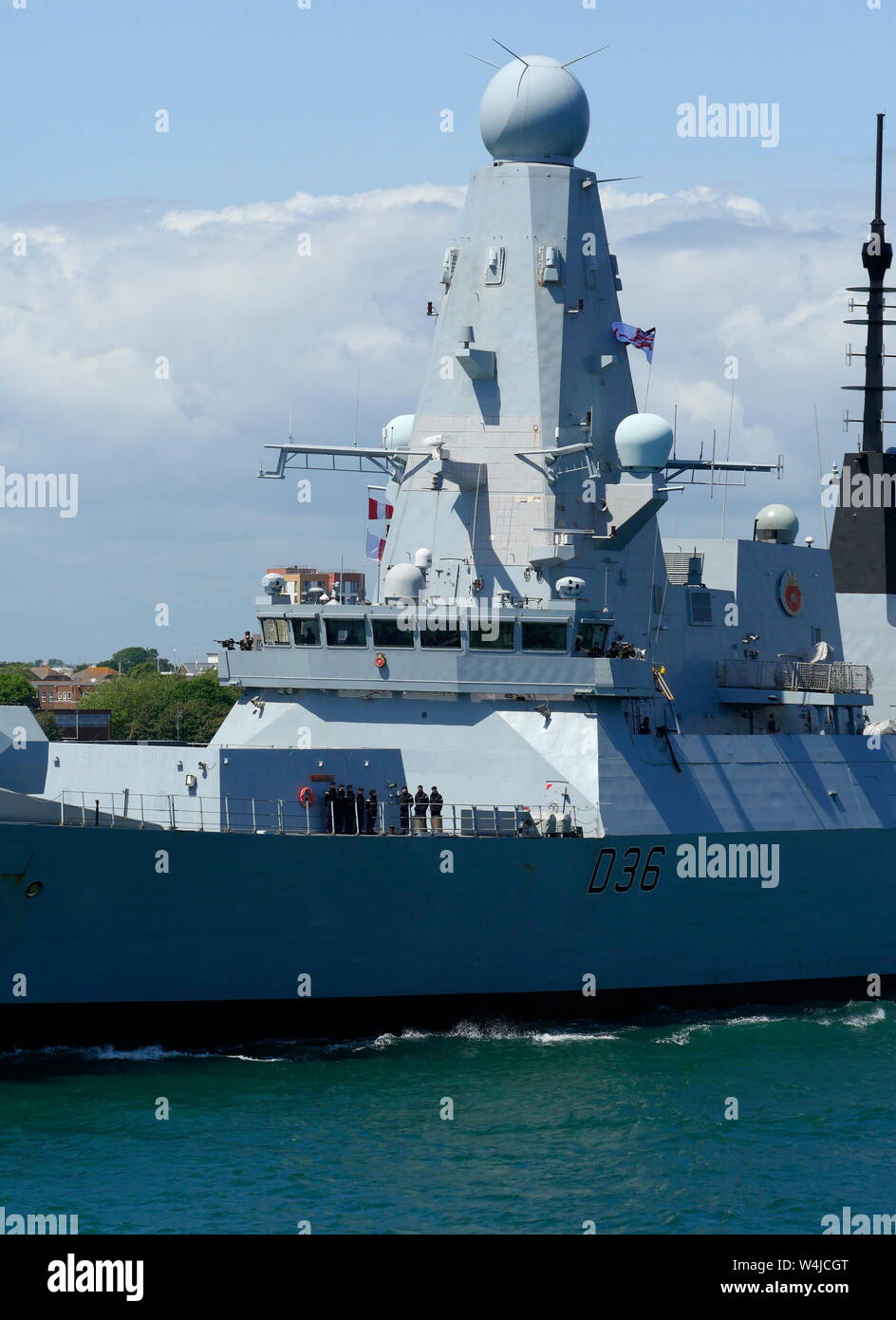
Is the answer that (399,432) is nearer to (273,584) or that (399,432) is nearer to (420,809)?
(273,584)

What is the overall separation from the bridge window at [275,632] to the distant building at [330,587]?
13.7 inches

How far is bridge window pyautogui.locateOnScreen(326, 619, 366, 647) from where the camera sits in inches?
867

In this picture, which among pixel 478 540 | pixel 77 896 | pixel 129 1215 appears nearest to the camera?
pixel 129 1215

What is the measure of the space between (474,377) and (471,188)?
2658 mm

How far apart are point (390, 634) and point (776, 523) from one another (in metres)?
7.94

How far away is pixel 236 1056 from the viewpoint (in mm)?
19656

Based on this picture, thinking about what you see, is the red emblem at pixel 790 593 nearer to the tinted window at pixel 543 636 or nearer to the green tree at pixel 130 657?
the tinted window at pixel 543 636

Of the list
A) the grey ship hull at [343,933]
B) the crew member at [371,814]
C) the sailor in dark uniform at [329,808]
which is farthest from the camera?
the crew member at [371,814]

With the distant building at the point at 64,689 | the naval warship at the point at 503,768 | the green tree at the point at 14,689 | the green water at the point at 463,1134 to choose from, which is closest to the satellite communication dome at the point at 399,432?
the naval warship at the point at 503,768

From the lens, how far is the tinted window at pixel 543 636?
21641mm

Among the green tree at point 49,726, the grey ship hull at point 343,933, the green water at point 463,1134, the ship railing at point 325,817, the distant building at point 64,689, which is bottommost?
the green water at point 463,1134
